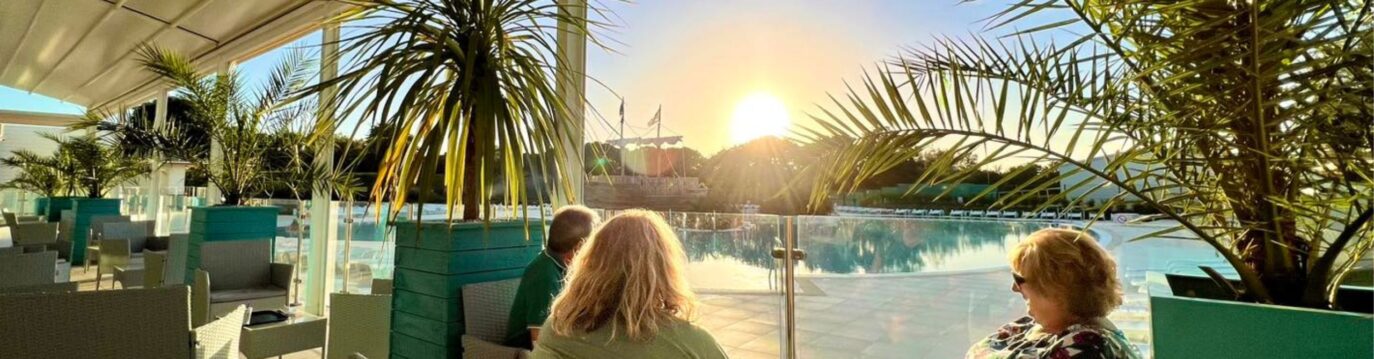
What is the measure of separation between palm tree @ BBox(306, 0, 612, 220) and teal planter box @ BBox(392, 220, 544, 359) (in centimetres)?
17

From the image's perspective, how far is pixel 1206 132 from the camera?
1.37 meters

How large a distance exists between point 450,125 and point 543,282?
730 mm

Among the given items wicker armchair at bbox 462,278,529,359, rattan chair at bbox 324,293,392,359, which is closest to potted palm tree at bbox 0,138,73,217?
rattan chair at bbox 324,293,392,359

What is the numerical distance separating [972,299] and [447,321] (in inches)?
83.8

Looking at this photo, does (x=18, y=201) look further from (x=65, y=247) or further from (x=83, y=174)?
(x=65, y=247)

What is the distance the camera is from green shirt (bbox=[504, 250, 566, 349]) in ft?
6.63

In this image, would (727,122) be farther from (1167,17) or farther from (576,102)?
(1167,17)

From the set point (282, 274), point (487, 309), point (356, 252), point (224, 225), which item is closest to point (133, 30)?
point (224, 225)

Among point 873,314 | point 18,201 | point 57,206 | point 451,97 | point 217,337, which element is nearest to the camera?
point 217,337

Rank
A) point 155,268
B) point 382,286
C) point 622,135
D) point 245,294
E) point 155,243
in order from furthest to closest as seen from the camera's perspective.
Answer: point 155,243
point 155,268
point 245,294
point 382,286
point 622,135

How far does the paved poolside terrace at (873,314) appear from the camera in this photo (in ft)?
8.16

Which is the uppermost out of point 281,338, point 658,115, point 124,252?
point 658,115

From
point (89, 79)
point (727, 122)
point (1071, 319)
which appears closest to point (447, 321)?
point (727, 122)

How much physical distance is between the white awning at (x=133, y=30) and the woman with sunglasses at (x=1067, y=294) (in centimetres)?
544
